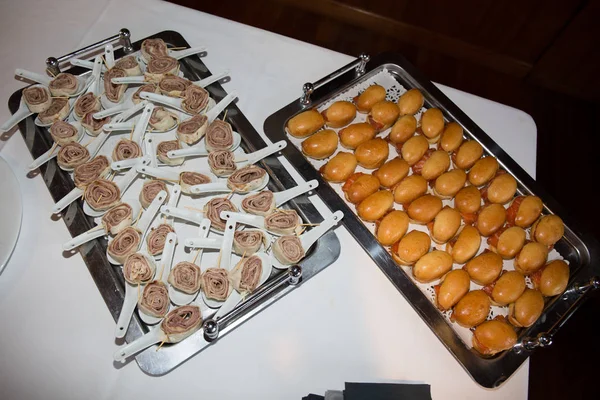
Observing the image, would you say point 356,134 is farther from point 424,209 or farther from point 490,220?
point 490,220

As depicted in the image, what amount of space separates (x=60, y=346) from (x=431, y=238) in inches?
38.8

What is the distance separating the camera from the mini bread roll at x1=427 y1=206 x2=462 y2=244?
1.22m

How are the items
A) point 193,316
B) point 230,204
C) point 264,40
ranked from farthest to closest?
point 264,40
point 230,204
point 193,316

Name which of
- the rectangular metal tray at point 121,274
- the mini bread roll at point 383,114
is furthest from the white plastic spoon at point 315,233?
the mini bread roll at point 383,114

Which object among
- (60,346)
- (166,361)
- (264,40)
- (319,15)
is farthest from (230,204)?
(319,15)

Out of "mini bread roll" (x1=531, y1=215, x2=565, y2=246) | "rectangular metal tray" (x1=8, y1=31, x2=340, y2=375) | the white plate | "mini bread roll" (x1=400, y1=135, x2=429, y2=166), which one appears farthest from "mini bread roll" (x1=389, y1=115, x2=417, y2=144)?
the white plate

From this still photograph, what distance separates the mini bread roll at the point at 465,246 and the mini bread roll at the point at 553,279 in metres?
0.19

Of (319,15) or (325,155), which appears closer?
(325,155)

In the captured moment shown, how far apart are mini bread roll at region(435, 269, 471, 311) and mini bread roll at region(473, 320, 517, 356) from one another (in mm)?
89

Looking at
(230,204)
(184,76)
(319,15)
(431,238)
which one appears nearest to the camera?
(230,204)

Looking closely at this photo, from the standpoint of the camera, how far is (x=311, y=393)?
3.47ft

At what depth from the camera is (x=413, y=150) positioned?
1327mm

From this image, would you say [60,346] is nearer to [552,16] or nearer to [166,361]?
[166,361]

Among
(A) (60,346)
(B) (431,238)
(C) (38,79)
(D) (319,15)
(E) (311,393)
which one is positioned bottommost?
(E) (311,393)
